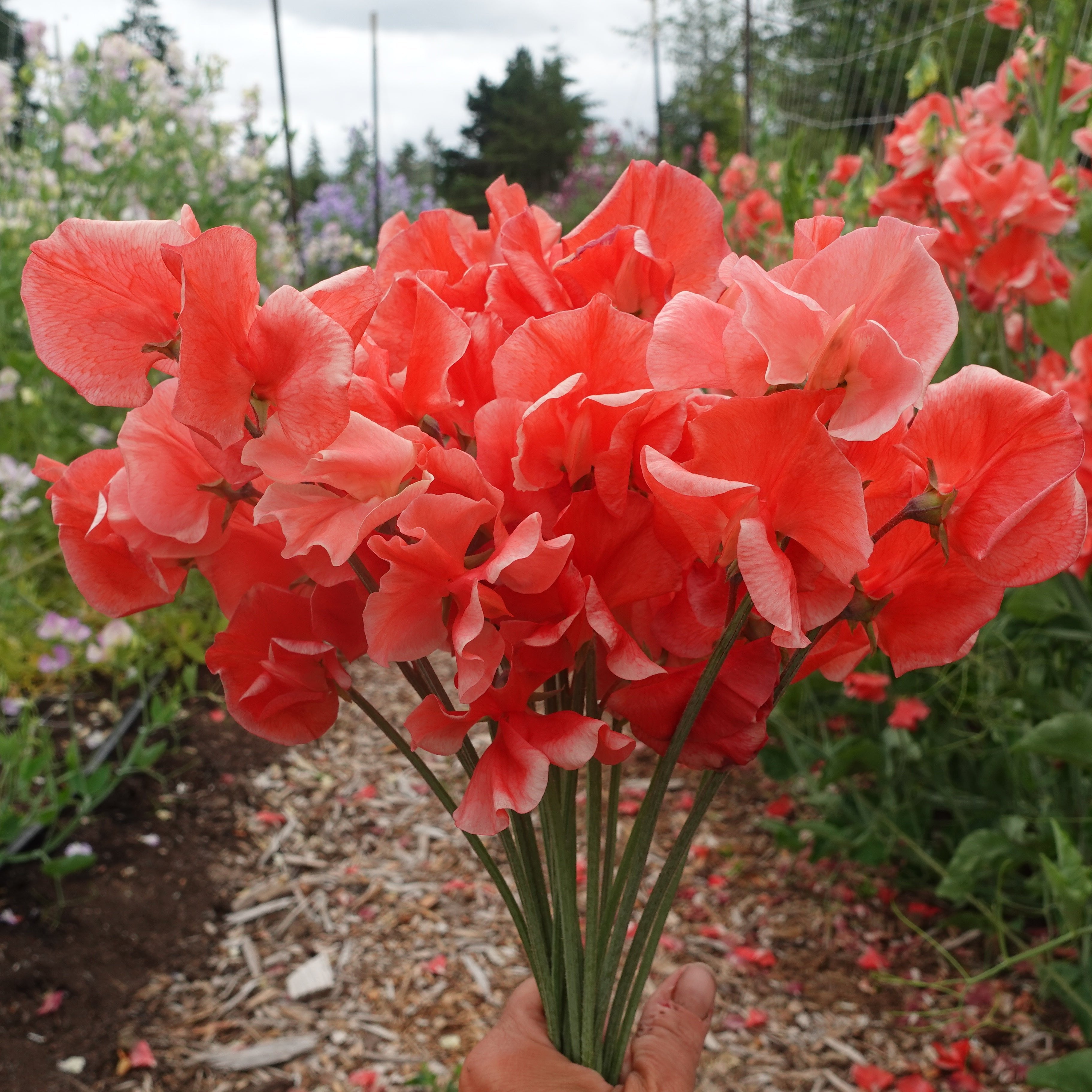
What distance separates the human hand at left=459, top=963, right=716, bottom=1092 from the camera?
58 centimetres

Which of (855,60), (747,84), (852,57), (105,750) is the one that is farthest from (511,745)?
(855,60)

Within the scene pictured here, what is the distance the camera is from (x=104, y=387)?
1.45 ft

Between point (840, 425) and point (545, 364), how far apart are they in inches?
5.6

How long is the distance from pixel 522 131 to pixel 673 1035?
18224 mm

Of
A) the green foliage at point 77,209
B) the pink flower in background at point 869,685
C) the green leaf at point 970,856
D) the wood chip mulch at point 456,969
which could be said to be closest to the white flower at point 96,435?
the green foliage at point 77,209

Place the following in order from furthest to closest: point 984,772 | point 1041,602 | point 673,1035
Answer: point 984,772, point 1041,602, point 673,1035

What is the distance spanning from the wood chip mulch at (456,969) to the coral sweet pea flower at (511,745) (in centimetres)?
152

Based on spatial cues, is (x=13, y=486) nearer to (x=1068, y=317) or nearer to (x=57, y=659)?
(x=57, y=659)

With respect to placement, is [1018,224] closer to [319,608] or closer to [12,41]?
[319,608]

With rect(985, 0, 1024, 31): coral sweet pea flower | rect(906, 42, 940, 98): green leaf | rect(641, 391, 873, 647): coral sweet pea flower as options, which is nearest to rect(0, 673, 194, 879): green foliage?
rect(641, 391, 873, 647): coral sweet pea flower

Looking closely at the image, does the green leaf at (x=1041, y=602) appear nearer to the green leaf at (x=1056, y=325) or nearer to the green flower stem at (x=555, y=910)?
the green leaf at (x=1056, y=325)

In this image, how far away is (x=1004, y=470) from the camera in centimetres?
43

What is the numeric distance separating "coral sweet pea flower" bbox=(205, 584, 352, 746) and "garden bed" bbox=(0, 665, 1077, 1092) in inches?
57.0

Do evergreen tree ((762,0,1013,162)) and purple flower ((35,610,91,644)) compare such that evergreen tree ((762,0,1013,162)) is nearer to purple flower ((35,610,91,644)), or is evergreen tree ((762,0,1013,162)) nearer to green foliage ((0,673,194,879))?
purple flower ((35,610,91,644))
